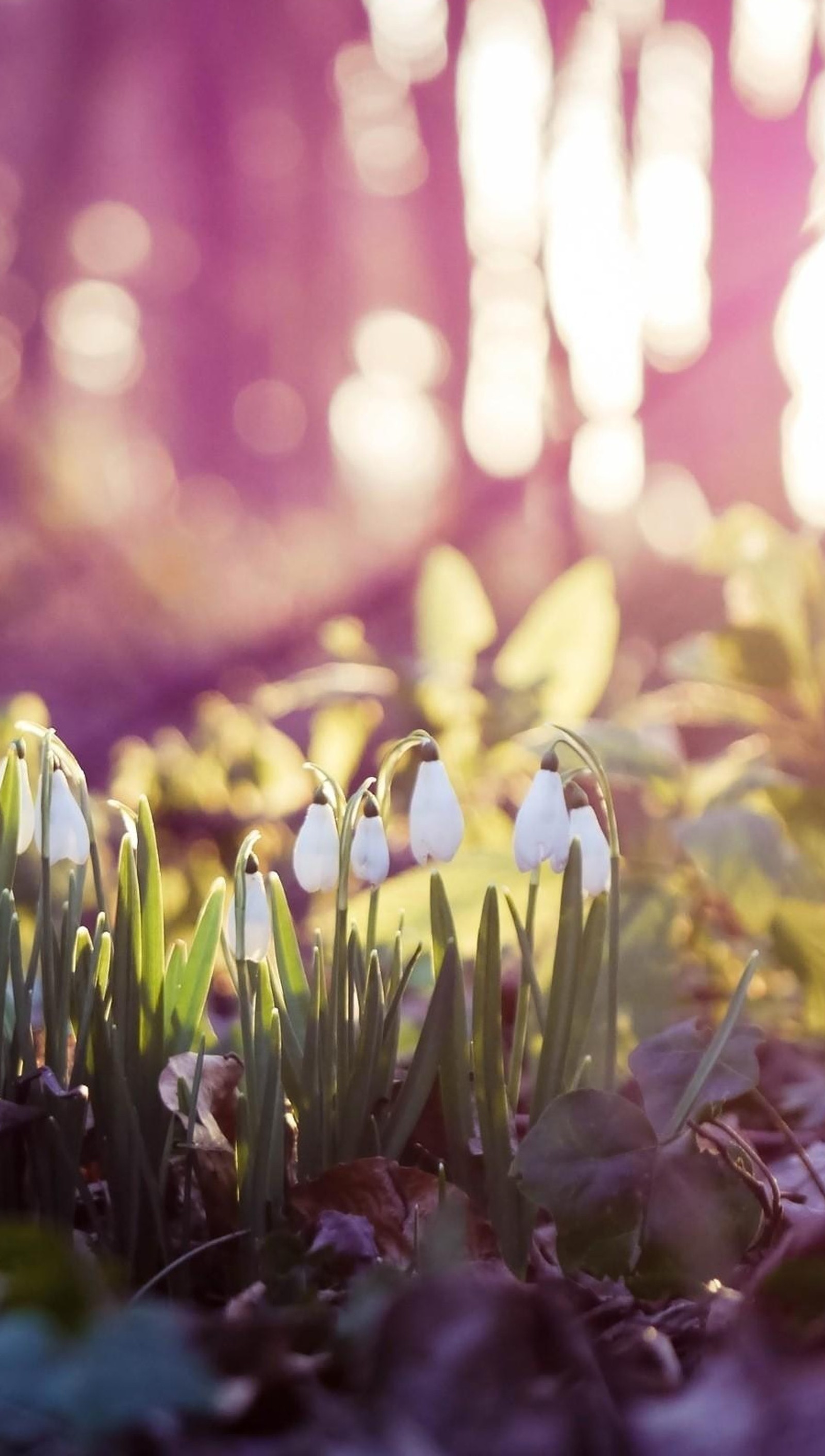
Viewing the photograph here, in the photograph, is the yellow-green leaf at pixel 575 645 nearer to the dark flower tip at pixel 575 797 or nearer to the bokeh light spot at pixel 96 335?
the dark flower tip at pixel 575 797

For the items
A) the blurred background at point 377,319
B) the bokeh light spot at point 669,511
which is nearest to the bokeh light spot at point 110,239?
the blurred background at point 377,319

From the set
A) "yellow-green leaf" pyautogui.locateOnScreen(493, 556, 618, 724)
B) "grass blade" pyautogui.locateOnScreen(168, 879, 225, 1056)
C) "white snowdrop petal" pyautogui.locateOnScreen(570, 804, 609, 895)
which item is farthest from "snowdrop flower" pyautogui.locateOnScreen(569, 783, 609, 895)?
"yellow-green leaf" pyautogui.locateOnScreen(493, 556, 618, 724)

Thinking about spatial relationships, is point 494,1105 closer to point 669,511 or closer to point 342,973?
point 342,973

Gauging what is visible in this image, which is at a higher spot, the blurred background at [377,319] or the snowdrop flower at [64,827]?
the blurred background at [377,319]

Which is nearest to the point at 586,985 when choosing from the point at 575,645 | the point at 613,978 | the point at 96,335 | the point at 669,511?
the point at 613,978

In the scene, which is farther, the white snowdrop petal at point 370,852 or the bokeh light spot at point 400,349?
the bokeh light spot at point 400,349

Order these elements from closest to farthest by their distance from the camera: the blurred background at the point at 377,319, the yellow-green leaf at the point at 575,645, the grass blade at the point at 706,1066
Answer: the grass blade at the point at 706,1066 < the yellow-green leaf at the point at 575,645 < the blurred background at the point at 377,319

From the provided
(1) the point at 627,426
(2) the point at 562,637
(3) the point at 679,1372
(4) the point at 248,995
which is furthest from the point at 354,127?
(3) the point at 679,1372
